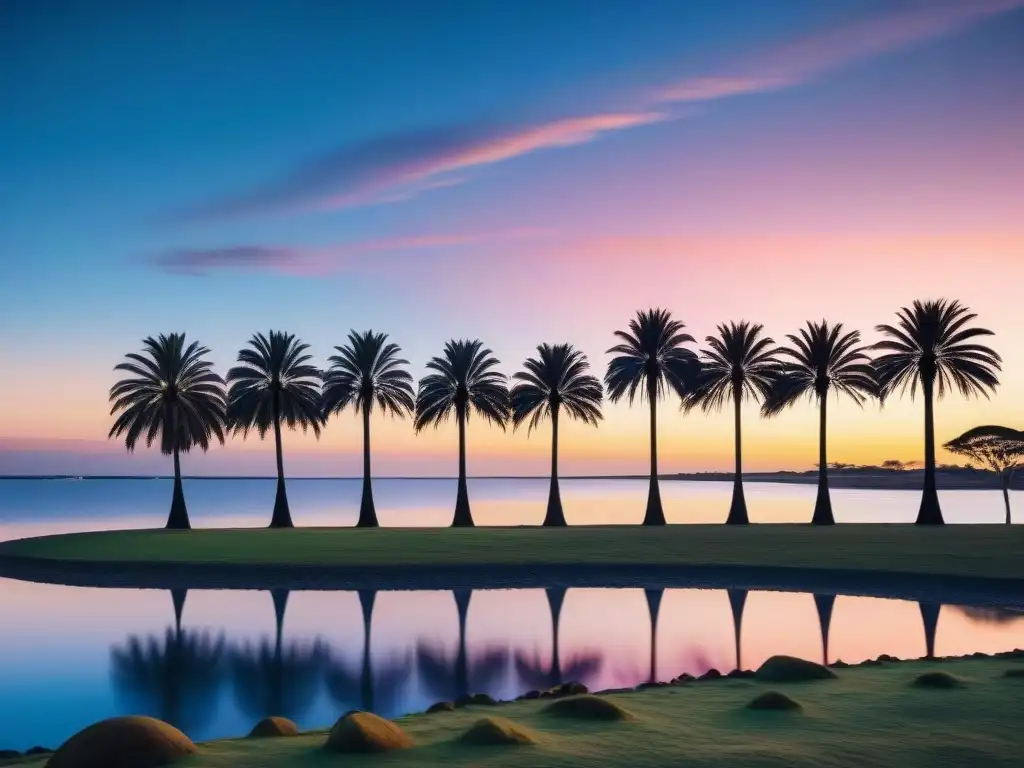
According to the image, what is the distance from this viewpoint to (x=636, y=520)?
9312 centimetres

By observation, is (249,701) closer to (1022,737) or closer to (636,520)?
(1022,737)

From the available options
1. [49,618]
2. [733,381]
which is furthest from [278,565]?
[733,381]

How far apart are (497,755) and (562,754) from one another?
2.19ft

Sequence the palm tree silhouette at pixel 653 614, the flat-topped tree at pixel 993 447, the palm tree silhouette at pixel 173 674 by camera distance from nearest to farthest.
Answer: the palm tree silhouette at pixel 173 674 → the palm tree silhouette at pixel 653 614 → the flat-topped tree at pixel 993 447

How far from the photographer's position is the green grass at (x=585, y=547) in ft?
110

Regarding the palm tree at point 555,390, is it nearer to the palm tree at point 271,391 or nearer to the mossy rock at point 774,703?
the palm tree at point 271,391

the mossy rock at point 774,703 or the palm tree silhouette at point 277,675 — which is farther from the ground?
the mossy rock at point 774,703

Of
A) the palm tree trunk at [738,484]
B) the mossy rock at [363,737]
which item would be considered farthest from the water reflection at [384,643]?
the palm tree trunk at [738,484]

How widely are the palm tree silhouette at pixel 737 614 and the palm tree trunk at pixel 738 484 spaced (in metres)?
32.3

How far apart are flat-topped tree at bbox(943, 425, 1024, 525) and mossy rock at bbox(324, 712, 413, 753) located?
81.5 meters

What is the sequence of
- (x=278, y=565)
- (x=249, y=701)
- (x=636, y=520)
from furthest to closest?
(x=636, y=520), (x=278, y=565), (x=249, y=701)

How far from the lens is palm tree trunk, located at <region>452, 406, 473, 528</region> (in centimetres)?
6400

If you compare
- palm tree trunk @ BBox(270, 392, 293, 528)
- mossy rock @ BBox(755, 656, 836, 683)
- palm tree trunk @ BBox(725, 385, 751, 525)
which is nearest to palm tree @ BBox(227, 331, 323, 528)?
palm tree trunk @ BBox(270, 392, 293, 528)

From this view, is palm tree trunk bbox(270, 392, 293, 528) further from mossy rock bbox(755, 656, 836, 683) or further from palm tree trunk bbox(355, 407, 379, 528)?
mossy rock bbox(755, 656, 836, 683)
